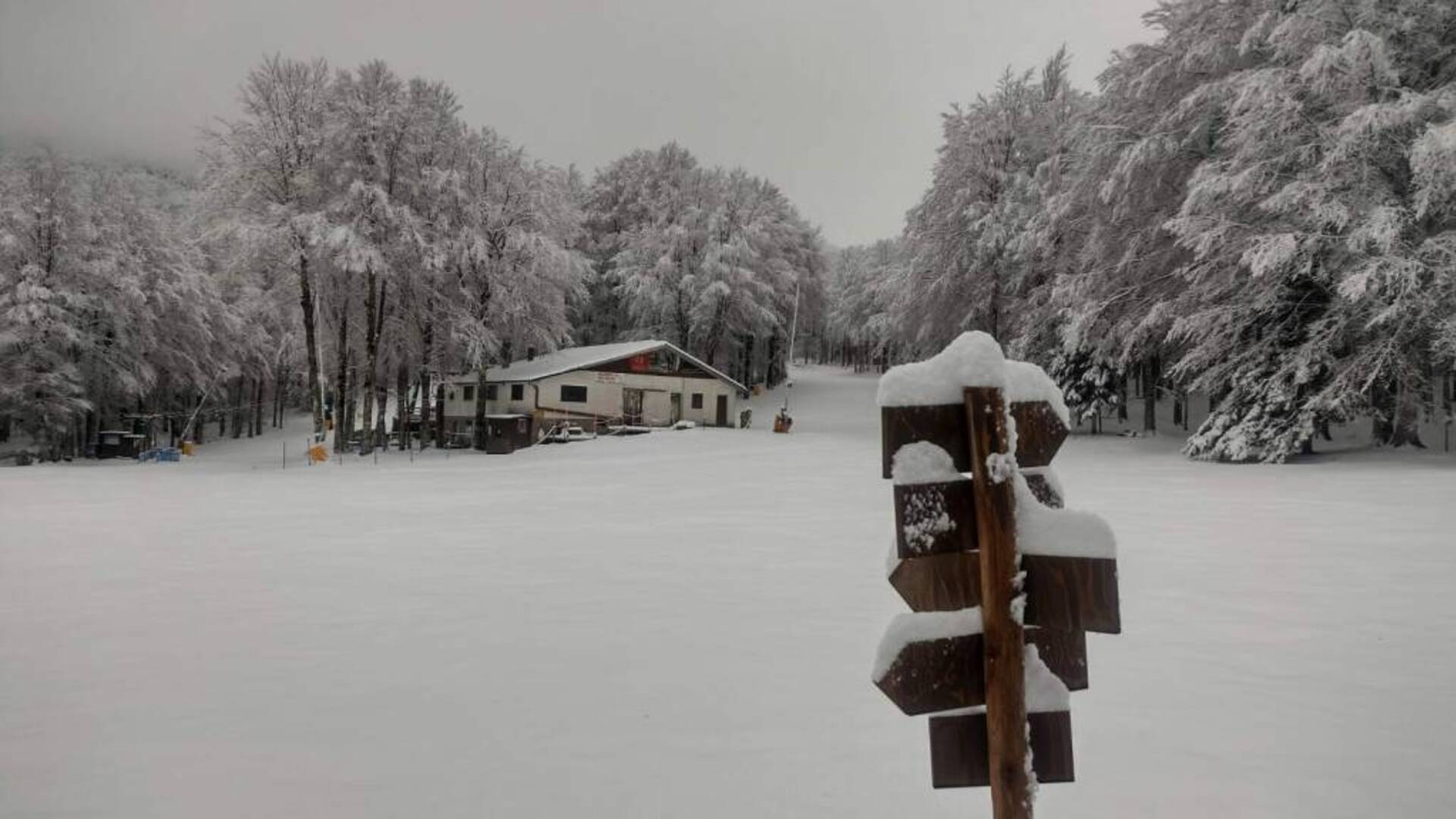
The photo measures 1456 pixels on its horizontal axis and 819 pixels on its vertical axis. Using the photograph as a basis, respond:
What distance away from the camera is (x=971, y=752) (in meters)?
2.28

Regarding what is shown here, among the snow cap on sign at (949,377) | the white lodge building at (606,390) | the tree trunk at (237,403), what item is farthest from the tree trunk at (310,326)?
the snow cap on sign at (949,377)

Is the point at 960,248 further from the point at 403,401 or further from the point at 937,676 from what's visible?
the point at 937,676

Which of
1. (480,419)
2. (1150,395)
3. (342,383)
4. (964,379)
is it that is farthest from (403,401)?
(964,379)

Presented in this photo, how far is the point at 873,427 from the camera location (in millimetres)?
42312

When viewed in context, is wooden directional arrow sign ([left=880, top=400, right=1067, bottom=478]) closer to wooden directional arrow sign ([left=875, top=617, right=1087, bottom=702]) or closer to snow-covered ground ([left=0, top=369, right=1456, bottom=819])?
wooden directional arrow sign ([left=875, top=617, right=1087, bottom=702])

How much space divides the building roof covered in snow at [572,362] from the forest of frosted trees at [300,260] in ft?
4.59

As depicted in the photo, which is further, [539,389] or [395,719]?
[539,389]

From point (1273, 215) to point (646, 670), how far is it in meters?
20.6

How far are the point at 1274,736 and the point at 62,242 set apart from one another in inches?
1723

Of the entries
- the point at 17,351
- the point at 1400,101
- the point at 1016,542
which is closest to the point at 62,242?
the point at 17,351

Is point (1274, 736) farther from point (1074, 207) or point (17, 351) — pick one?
point (17, 351)

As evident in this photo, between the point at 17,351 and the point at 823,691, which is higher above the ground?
the point at 17,351

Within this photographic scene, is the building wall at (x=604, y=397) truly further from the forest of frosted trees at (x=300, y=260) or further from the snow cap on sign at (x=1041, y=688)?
the snow cap on sign at (x=1041, y=688)

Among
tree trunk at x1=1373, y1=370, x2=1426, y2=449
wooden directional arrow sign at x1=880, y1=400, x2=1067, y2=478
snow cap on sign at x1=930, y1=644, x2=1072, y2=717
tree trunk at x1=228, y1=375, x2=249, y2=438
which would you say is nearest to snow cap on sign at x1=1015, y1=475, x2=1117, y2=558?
wooden directional arrow sign at x1=880, y1=400, x2=1067, y2=478
